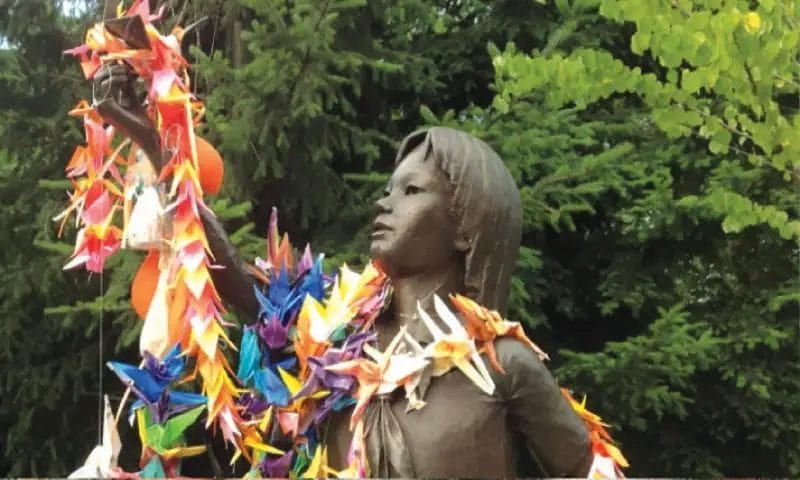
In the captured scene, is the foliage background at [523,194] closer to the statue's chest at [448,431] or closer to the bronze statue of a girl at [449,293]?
the bronze statue of a girl at [449,293]

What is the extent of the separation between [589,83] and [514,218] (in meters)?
0.68

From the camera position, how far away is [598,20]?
4.23 metres

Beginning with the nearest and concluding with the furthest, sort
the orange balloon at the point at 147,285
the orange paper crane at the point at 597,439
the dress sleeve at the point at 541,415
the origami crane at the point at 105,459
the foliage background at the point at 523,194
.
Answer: the origami crane at the point at 105,459 < the dress sleeve at the point at 541,415 < the orange paper crane at the point at 597,439 < the orange balloon at the point at 147,285 < the foliage background at the point at 523,194

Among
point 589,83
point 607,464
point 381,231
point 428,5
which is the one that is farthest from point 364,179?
point 607,464

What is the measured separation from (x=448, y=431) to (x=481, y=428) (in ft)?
0.22

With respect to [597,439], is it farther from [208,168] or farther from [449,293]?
[208,168]

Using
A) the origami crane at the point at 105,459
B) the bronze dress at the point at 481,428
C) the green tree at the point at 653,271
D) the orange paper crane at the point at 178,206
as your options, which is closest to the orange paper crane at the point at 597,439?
the bronze dress at the point at 481,428

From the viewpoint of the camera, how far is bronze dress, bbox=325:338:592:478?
6.15 feet

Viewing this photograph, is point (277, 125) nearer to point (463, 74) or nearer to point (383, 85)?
point (383, 85)

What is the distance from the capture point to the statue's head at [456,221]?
6.61 ft

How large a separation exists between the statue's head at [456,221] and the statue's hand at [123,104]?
56cm

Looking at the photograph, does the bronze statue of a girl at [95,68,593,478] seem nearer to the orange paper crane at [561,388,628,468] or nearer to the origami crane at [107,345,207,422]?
the orange paper crane at [561,388,628,468]

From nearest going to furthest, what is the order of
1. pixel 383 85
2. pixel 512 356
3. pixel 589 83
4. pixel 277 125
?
pixel 512 356
pixel 589 83
pixel 277 125
pixel 383 85

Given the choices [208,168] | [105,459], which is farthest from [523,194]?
[105,459]
